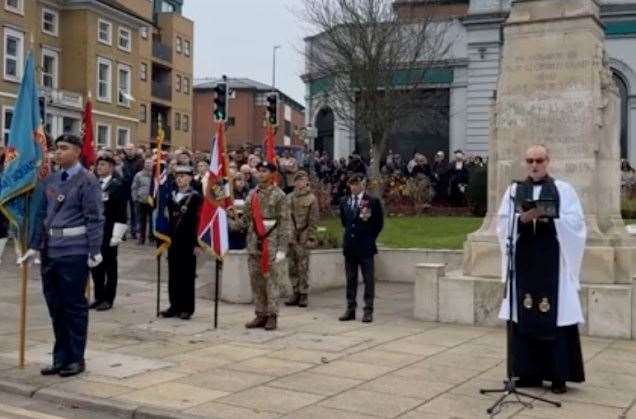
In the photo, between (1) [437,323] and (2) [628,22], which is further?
(2) [628,22]

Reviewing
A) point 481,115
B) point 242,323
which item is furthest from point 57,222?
point 481,115

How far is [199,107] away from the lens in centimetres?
9256

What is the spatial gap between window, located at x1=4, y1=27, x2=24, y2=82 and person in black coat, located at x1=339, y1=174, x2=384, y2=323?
38.2m

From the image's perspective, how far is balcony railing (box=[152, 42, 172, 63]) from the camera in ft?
226

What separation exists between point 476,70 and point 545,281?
2977 cm

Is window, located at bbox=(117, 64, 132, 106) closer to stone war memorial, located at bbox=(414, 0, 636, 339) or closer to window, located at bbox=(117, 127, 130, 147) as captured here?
window, located at bbox=(117, 127, 130, 147)

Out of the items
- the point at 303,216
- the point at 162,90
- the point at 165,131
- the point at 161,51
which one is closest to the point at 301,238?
the point at 303,216

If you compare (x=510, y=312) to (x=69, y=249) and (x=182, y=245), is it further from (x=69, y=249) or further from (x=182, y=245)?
(x=182, y=245)

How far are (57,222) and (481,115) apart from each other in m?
30.1

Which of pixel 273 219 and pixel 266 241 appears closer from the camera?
pixel 266 241

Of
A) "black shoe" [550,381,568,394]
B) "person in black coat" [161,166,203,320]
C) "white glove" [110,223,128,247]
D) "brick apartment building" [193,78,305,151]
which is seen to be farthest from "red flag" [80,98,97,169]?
"brick apartment building" [193,78,305,151]

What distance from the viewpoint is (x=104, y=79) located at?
55062 mm

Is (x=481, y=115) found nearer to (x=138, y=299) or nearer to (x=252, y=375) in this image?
(x=138, y=299)

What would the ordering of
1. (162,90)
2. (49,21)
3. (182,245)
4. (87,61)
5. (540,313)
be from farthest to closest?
(162,90) < (87,61) < (49,21) < (182,245) < (540,313)
